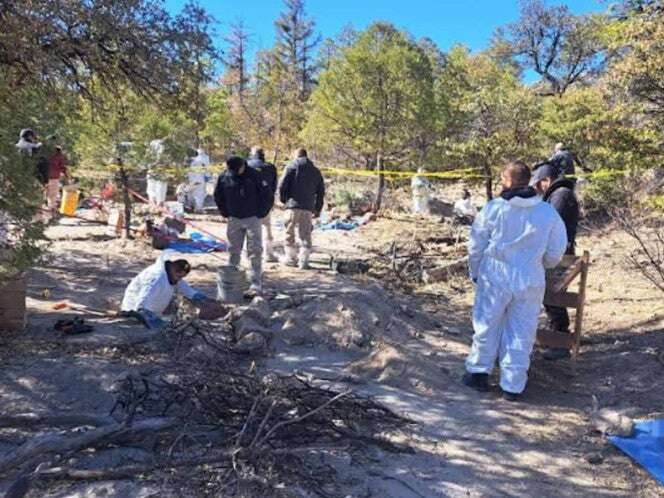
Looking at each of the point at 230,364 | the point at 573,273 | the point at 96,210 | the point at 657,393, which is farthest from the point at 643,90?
the point at 96,210

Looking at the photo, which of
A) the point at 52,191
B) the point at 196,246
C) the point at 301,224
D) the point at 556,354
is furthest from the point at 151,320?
the point at 52,191

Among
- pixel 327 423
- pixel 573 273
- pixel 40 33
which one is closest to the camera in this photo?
pixel 327 423

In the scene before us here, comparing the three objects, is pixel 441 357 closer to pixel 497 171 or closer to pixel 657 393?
pixel 657 393

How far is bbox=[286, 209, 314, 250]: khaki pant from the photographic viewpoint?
934 cm

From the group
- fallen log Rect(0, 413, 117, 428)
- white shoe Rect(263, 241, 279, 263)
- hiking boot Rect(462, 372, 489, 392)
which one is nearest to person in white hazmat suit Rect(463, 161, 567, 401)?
hiking boot Rect(462, 372, 489, 392)

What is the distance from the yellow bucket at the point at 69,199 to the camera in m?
13.3

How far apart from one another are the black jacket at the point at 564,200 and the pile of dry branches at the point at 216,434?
2836 millimetres

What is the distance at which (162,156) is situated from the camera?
1148 centimetres

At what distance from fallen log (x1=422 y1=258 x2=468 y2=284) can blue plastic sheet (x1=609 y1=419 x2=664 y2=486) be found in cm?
547

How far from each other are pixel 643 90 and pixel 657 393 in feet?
14.4

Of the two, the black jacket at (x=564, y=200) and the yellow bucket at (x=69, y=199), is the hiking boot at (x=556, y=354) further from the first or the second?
the yellow bucket at (x=69, y=199)

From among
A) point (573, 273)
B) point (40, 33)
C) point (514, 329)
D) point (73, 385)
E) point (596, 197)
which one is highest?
point (40, 33)

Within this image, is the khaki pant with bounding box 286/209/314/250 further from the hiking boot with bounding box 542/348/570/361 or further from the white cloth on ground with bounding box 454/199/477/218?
the white cloth on ground with bounding box 454/199/477/218

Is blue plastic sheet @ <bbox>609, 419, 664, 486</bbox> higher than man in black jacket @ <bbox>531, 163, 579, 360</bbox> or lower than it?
lower
